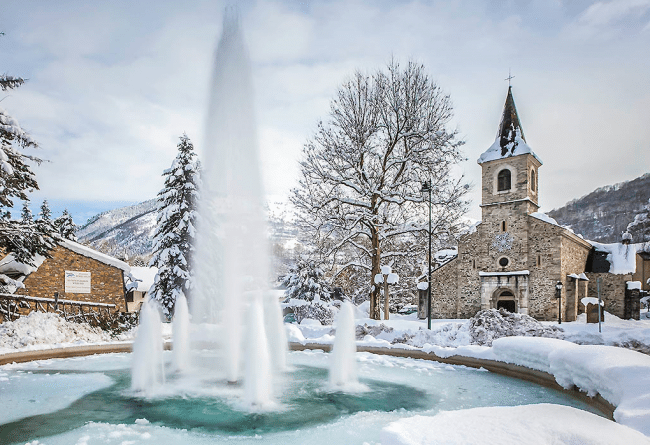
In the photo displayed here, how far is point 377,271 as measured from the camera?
1781 centimetres

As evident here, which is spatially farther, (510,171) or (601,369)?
(510,171)

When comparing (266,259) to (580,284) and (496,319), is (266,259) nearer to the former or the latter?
(496,319)

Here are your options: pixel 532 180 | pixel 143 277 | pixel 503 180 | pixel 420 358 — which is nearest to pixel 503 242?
pixel 503 180

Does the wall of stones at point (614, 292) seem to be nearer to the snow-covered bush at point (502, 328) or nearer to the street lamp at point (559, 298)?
the street lamp at point (559, 298)

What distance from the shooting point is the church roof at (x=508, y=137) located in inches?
1162

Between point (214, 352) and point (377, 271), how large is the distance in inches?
374

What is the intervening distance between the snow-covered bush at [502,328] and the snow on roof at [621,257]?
21.8 m

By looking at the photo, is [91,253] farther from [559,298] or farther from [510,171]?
[510,171]

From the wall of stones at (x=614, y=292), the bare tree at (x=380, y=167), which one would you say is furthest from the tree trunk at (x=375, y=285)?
the wall of stones at (x=614, y=292)

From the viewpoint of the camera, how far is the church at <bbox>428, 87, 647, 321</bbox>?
2697cm

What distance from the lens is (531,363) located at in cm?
653

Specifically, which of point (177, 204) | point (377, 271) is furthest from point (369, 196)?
point (177, 204)

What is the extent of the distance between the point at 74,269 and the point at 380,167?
52.5ft

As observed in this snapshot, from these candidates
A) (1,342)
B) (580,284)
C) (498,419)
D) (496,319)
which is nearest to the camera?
(498,419)
